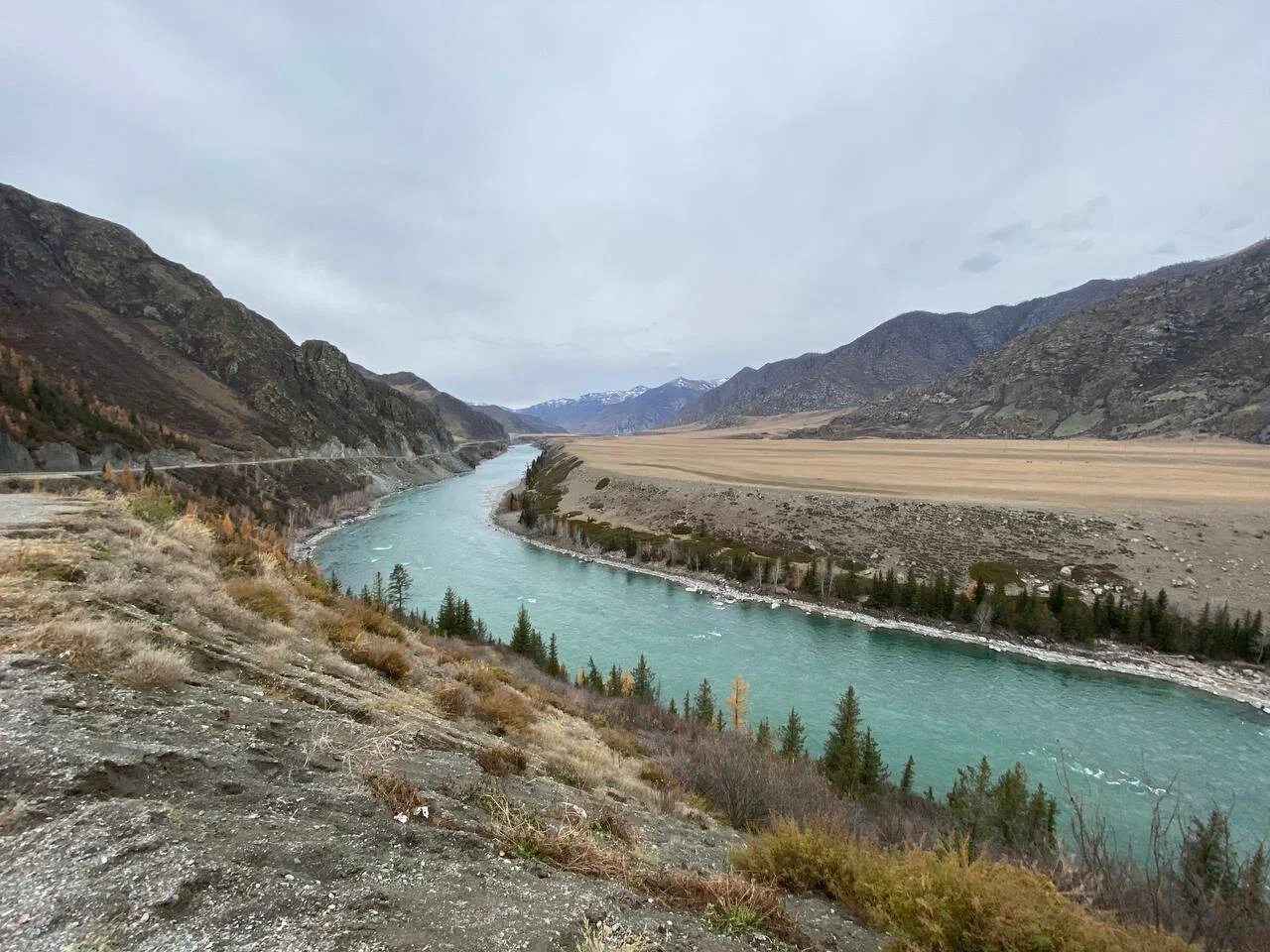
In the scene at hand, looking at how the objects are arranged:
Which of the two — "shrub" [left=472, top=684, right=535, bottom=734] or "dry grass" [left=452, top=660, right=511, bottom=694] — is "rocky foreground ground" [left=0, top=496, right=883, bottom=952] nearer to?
"shrub" [left=472, top=684, right=535, bottom=734]

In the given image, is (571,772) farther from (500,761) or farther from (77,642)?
(77,642)

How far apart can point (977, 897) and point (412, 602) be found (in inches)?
1831

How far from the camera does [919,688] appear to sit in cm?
3189

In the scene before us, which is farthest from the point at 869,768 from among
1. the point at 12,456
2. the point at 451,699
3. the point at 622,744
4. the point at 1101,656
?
the point at 12,456

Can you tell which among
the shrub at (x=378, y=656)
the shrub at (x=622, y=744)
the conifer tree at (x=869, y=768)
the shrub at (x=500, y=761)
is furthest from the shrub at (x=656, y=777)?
the conifer tree at (x=869, y=768)

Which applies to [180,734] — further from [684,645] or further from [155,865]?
[684,645]

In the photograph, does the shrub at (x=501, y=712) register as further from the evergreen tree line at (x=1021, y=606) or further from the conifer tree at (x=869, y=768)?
the evergreen tree line at (x=1021, y=606)

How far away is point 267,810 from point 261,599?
20.9ft

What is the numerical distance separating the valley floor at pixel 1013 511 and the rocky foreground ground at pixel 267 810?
176 ft

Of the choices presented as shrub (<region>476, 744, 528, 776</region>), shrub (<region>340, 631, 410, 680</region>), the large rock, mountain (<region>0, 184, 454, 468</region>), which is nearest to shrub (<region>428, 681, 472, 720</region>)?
shrub (<region>340, 631, 410, 680</region>)

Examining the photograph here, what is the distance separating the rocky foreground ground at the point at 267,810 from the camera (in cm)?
302

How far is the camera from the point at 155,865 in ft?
10.2

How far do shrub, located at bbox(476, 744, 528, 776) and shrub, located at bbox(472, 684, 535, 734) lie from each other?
1891mm

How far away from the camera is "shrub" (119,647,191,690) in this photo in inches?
195
